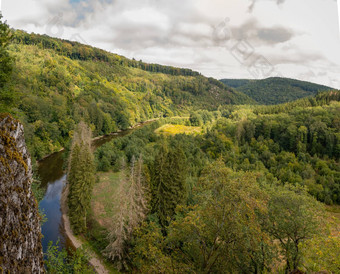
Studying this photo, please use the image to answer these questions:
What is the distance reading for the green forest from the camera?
10.5 metres

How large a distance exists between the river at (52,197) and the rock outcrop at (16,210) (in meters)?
15.5

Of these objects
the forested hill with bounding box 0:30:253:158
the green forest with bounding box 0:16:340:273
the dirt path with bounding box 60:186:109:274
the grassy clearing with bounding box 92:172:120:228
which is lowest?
the dirt path with bounding box 60:186:109:274

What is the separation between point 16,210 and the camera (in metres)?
5.24

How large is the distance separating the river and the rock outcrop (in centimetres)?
1547

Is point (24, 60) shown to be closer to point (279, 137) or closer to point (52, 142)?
point (52, 142)

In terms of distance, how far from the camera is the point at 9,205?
16.3ft

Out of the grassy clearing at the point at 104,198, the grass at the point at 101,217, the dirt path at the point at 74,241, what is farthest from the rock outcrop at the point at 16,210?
the grassy clearing at the point at 104,198

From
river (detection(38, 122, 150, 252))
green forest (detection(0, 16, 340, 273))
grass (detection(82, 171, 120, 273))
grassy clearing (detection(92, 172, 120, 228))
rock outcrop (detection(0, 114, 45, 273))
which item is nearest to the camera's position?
rock outcrop (detection(0, 114, 45, 273))

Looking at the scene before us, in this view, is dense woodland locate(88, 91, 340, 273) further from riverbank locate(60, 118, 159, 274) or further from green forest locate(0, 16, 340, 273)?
riverbank locate(60, 118, 159, 274)

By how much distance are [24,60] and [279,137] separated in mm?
111696

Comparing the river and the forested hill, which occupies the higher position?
the forested hill

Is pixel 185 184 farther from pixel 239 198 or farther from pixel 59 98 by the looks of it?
pixel 59 98

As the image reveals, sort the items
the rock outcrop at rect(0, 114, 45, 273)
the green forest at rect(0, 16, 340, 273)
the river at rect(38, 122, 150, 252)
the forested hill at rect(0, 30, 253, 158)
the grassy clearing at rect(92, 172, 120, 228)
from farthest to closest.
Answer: the forested hill at rect(0, 30, 253, 158)
the grassy clearing at rect(92, 172, 120, 228)
the river at rect(38, 122, 150, 252)
the green forest at rect(0, 16, 340, 273)
the rock outcrop at rect(0, 114, 45, 273)

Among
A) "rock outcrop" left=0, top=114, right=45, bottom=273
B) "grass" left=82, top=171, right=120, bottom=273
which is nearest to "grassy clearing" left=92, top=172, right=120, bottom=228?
"grass" left=82, top=171, right=120, bottom=273
